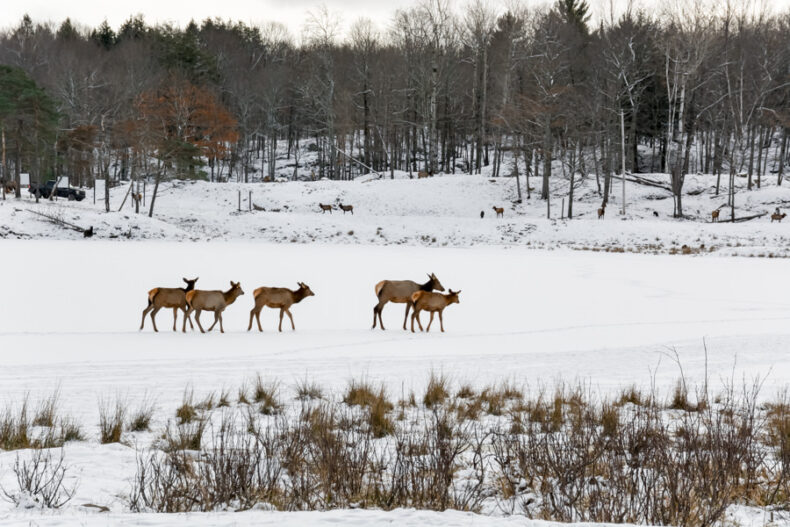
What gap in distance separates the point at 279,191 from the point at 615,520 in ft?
178

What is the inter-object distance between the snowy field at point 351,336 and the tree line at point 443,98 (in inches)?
981

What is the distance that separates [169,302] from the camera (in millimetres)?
12445

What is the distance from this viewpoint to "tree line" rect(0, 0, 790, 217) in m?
49.1

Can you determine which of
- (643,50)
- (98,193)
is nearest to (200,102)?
(98,193)

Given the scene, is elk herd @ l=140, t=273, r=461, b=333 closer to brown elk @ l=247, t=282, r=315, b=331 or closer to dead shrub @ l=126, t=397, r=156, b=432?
brown elk @ l=247, t=282, r=315, b=331

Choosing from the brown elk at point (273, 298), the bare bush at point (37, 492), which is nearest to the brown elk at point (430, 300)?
the brown elk at point (273, 298)

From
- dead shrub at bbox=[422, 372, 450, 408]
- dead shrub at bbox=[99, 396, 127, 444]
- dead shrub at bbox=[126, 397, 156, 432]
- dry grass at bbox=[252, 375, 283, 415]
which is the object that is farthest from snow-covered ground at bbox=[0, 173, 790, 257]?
dead shrub at bbox=[99, 396, 127, 444]

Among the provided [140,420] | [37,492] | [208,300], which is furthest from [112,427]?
[208,300]

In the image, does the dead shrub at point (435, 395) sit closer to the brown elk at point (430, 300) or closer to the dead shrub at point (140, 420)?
the dead shrub at point (140, 420)

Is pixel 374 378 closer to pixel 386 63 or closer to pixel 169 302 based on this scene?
pixel 169 302

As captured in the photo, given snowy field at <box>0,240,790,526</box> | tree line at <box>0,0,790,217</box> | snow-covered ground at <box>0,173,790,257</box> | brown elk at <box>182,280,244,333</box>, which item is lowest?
snowy field at <box>0,240,790,526</box>

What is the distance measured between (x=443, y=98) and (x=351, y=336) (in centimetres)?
6265

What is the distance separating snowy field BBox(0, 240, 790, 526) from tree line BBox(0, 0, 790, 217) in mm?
24923

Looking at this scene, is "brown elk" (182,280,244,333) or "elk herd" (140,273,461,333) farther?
"elk herd" (140,273,461,333)
